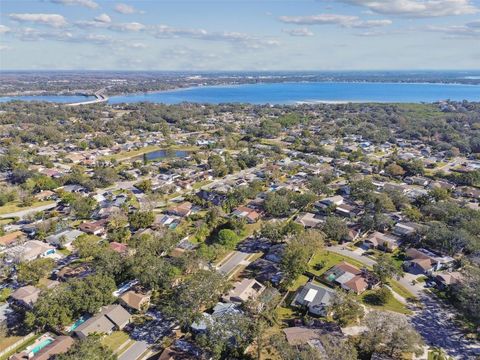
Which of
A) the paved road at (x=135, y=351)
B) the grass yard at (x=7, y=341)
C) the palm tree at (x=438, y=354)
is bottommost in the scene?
the grass yard at (x=7, y=341)

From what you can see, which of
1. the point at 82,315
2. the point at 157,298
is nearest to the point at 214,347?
the point at 157,298

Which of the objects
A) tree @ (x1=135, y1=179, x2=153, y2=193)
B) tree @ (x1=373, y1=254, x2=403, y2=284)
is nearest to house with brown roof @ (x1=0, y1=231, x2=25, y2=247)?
tree @ (x1=135, y1=179, x2=153, y2=193)

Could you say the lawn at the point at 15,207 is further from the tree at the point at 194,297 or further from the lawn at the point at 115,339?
the tree at the point at 194,297

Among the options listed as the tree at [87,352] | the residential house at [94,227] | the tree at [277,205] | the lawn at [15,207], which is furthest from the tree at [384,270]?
the lawn at [15,207]

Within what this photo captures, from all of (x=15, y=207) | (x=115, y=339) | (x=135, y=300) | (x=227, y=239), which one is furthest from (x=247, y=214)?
(x=15, y=207)

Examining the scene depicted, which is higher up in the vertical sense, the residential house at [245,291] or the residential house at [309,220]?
the residential house at [309,220]

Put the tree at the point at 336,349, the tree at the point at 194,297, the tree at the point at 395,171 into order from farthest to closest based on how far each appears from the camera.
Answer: the tree at the point at 395,171, the tree at the point at 194,297, the tree at the point at 336,349

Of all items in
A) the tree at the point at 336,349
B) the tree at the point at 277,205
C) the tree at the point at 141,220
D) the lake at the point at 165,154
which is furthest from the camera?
the lake at the point at 165,154

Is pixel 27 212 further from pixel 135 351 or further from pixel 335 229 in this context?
pixel 335 229
